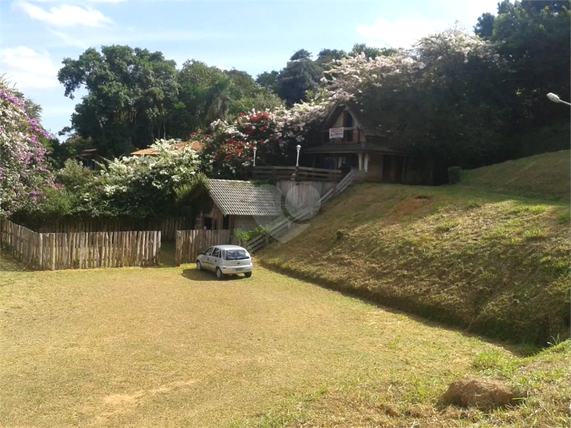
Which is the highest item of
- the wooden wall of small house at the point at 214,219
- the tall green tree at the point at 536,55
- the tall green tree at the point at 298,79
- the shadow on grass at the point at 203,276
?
the tall green tree at the point at 298,79

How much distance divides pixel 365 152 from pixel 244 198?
898 centimetres

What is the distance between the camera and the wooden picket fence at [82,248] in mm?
20969

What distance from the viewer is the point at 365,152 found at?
3123cm

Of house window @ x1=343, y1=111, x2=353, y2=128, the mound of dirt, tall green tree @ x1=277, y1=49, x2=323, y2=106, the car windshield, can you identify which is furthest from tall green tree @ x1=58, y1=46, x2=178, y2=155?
the mound of dirt

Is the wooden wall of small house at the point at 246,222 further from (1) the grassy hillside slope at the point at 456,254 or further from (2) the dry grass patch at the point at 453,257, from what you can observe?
(2) the dry grass patch at the point at 453,257

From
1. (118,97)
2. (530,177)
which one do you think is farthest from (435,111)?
(118,97)

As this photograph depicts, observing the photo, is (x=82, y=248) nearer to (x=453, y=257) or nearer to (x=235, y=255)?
(x=235, y=255)

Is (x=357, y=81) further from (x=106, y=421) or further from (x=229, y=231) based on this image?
(x=106, y=421)

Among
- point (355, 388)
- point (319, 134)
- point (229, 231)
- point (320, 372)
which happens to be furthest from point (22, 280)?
point (319, 134)

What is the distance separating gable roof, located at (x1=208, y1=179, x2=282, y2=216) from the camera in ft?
87.0

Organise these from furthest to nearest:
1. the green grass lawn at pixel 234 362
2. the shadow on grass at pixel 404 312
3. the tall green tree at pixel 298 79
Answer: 1. the tall green tree at pixel 298 79
2. the shadow on grass at pixel 404 312
3. the green grass lawn at pixel 234 362

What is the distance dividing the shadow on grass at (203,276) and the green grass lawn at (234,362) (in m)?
1.88

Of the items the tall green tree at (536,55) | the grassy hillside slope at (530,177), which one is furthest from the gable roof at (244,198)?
the tall green tree at (536,55)

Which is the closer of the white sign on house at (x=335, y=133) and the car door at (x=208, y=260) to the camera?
the car door at (x=208, y=260)
